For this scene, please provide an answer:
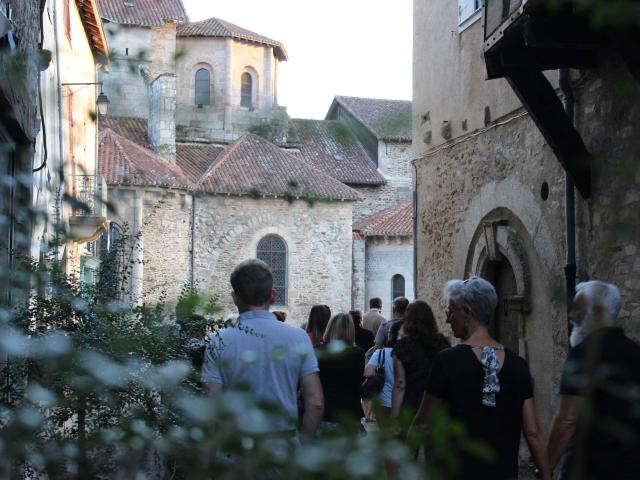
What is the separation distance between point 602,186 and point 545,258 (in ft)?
4.36

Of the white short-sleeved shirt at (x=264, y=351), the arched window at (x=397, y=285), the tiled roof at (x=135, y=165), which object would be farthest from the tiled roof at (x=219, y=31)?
the white short-sleeved shirt at (x=264, y=351)

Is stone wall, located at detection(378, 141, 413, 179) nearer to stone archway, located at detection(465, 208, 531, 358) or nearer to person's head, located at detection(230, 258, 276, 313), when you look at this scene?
stone archway, located at detection(465, 208, 531, 358)

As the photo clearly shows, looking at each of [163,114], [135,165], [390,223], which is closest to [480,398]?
[135,165]

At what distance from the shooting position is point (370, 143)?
4422 cm

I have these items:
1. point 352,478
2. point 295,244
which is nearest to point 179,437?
point 352,478

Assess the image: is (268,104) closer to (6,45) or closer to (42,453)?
(6,45)

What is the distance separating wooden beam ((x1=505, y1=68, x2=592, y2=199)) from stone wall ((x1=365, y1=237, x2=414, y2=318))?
2868 centimetres

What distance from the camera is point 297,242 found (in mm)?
34688

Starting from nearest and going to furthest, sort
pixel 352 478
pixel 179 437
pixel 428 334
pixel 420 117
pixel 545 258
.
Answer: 1. pixel 352 478
2. pixel 179 437
3. pixel 428 334
4. pixel 545 258
5. pixel 420 117

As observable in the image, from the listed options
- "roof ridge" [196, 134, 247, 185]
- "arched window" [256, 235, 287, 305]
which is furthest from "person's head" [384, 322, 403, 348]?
"arched window" [256, 235, 287, 305]

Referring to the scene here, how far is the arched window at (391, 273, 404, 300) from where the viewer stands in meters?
37.1

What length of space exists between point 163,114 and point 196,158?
6.79 ft

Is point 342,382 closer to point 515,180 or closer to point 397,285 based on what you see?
point 515,180

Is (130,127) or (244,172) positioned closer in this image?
(244,172)
